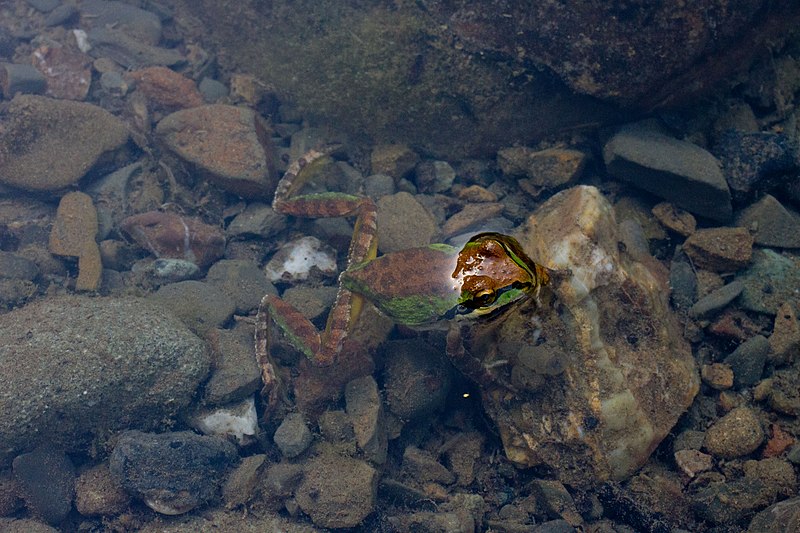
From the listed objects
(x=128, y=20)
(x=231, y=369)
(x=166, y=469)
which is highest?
(x=128, y=20)

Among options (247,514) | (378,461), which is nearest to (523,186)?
(378,461)

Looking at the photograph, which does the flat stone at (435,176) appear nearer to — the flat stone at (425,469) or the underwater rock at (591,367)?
the underwater rock at (591,367)

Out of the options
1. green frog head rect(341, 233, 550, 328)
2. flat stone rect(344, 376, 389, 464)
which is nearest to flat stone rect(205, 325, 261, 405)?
flat stone rect(344, 376, 389, 464)

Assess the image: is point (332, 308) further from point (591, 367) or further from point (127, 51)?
point (127, 51)

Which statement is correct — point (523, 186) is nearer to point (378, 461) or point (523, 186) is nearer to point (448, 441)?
point (448, 441)

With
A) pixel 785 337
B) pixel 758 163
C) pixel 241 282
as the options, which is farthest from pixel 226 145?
pixel 785 337
